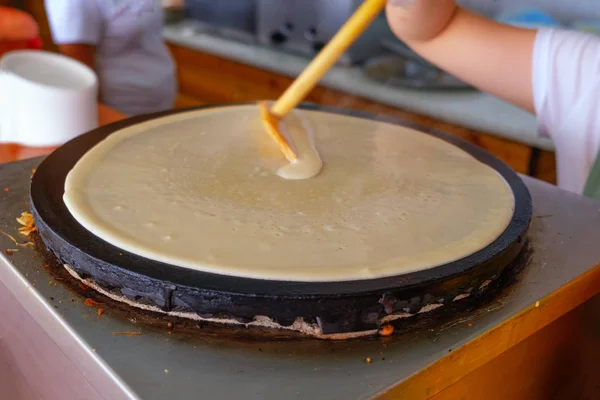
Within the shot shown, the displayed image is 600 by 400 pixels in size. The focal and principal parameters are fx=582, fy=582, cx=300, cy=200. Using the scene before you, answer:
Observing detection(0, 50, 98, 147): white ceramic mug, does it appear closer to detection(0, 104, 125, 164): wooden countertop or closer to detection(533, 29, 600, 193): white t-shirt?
detection(0, 104, 125, 164): wooden countertop

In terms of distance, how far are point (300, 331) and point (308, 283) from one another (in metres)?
0.05

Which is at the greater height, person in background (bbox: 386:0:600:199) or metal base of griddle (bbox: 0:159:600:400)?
person in background (bbox: 386:0:600:199)

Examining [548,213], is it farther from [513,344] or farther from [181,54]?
[181,54]

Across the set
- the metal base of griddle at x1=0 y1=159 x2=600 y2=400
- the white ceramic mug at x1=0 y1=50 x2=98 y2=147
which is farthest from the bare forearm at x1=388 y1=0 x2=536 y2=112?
the white ceramic mug at x1=0 y1=50 x2=98 y2=147

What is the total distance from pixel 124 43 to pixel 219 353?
1.54m

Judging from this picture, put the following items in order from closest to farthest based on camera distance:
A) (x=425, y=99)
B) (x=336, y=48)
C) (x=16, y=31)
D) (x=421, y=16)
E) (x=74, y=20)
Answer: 1. (x=336, y=48)
2. (x=421, y=16)
3. (x=16, y=31)
4. (x=74, y=20)
5. (x=425, y=99)

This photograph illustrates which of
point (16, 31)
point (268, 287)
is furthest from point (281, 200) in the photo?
point (16, 31)

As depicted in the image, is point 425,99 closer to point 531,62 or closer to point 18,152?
point 531,62

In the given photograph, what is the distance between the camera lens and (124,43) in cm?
185

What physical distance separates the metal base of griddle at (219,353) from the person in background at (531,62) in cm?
49

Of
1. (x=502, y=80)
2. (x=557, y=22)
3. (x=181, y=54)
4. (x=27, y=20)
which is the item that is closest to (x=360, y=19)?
(x=502, y=80)

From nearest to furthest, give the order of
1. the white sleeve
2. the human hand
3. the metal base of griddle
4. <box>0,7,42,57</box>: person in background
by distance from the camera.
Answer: the metal base of griddle → the human hand → <box>0,7,42,57</box>: person in background → the white sleeve

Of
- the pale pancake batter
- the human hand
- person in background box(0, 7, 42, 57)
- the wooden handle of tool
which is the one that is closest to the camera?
the pale pancake batter

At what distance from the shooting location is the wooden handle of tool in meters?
0.94
